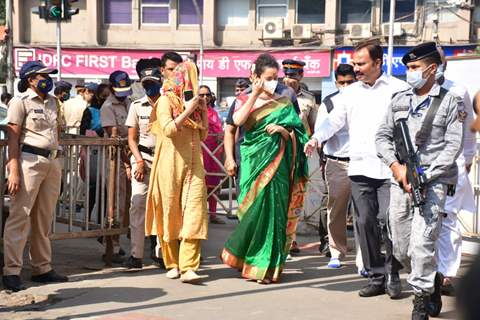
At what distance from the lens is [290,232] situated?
23.2ft

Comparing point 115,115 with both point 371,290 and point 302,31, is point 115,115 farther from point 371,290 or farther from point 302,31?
point 302,31

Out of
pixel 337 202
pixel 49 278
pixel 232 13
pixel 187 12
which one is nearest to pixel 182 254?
pixel 49 278

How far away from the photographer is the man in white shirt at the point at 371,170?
640 centimetres

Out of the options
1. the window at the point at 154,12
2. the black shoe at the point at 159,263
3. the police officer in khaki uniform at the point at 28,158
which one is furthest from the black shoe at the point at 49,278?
the window at the point at 154,12

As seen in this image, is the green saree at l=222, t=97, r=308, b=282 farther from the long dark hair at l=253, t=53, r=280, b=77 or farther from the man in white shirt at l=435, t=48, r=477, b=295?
the man in white shirt at l=435, t=48, r=477, b=295

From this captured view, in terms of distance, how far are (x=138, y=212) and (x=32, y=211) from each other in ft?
3.66

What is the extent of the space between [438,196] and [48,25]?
31354 mm

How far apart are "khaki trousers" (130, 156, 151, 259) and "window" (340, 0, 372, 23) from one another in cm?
2654

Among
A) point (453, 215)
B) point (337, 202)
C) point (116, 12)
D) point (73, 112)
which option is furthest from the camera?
point (116, 12)

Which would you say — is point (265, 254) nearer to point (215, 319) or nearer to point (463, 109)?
point (215, 319)

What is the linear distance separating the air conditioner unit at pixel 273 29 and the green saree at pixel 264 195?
26.2 meters

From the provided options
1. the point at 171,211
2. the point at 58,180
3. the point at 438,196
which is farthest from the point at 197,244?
the point at 438,196

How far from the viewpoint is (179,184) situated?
687 centimetres

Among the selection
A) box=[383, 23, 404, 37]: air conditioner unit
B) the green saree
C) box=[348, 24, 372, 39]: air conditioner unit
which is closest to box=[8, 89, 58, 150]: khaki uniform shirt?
the green saree
